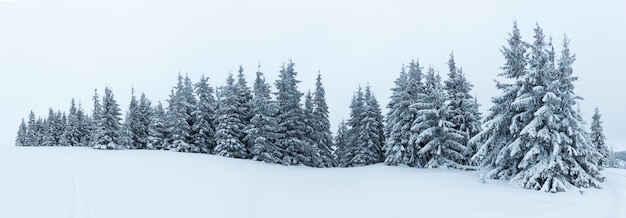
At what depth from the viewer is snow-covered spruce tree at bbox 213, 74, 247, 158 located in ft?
112

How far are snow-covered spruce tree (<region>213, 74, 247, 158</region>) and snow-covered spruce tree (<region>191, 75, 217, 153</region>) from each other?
4.85 metres

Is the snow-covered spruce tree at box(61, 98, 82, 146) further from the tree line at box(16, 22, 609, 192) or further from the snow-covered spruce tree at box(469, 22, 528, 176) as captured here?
the snow-covered spruce tree at box(469, 22, 528, 176)

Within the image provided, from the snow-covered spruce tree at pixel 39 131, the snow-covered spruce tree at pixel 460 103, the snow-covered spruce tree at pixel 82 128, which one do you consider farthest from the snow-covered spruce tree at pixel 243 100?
the snow-covered spruce tree at pixel 39 131

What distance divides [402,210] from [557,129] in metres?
9.83

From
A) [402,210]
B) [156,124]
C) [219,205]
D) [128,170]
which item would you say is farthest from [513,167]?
[156,124]

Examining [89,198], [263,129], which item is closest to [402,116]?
[263,129]

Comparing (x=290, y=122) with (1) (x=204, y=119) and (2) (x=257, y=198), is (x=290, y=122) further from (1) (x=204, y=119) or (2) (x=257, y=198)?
(2) (x=257, y=198)

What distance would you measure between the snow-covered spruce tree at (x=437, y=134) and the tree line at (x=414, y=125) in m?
0.09

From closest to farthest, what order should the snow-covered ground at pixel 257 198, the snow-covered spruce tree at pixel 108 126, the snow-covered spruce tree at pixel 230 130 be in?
the snow-covered ground at pixel 257 198 → the snow-covered spruce tree at pixel 230 130 → the snow-covered spruce tree at pixel 108 126

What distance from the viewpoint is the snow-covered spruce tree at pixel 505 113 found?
18422 millimetres

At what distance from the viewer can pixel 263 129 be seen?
107 feet

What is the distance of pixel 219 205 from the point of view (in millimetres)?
12312

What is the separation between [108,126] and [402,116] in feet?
115

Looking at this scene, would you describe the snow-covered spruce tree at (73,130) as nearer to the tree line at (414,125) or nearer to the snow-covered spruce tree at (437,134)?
the tree line at (414,125)
